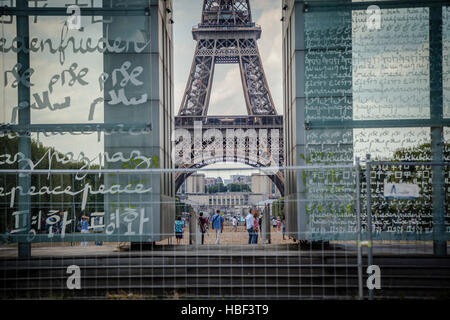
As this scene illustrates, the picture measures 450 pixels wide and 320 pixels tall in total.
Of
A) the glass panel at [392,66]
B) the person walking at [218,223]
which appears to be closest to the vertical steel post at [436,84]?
the glass panel at [392,66]

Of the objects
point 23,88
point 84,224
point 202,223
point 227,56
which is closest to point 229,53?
point 227,56

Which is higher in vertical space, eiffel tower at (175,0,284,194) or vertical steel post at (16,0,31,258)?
eiffel tower at (175,0,284,194)

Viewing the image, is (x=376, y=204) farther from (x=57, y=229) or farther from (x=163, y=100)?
(x=57, y=229)

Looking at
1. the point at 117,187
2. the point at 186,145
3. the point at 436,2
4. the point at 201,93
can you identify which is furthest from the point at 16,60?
the point at 201,93

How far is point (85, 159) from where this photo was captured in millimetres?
9539

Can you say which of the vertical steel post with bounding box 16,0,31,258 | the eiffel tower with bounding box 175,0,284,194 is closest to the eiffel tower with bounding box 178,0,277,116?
the eiffel tower with bounding box 175,0,284,194

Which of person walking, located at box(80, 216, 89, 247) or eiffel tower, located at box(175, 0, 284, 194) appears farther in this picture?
eiffel tower, located at box(175, 0, 284, 194)

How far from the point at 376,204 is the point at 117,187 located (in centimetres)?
482

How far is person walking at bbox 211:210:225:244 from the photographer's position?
7.18m

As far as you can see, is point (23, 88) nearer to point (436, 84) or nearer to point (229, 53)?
point (436, 84)

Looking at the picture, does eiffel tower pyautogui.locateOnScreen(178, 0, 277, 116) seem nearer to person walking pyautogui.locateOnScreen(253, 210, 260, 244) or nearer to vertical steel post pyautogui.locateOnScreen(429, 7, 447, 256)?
vertical steel post pyautogui.locateOnScreen(429, 7, 447, 256)

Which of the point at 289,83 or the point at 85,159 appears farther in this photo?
the point at 289,83

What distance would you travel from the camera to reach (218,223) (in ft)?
23.8

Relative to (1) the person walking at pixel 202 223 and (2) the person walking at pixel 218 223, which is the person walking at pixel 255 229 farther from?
(1) the person walking at pixel 202 223
